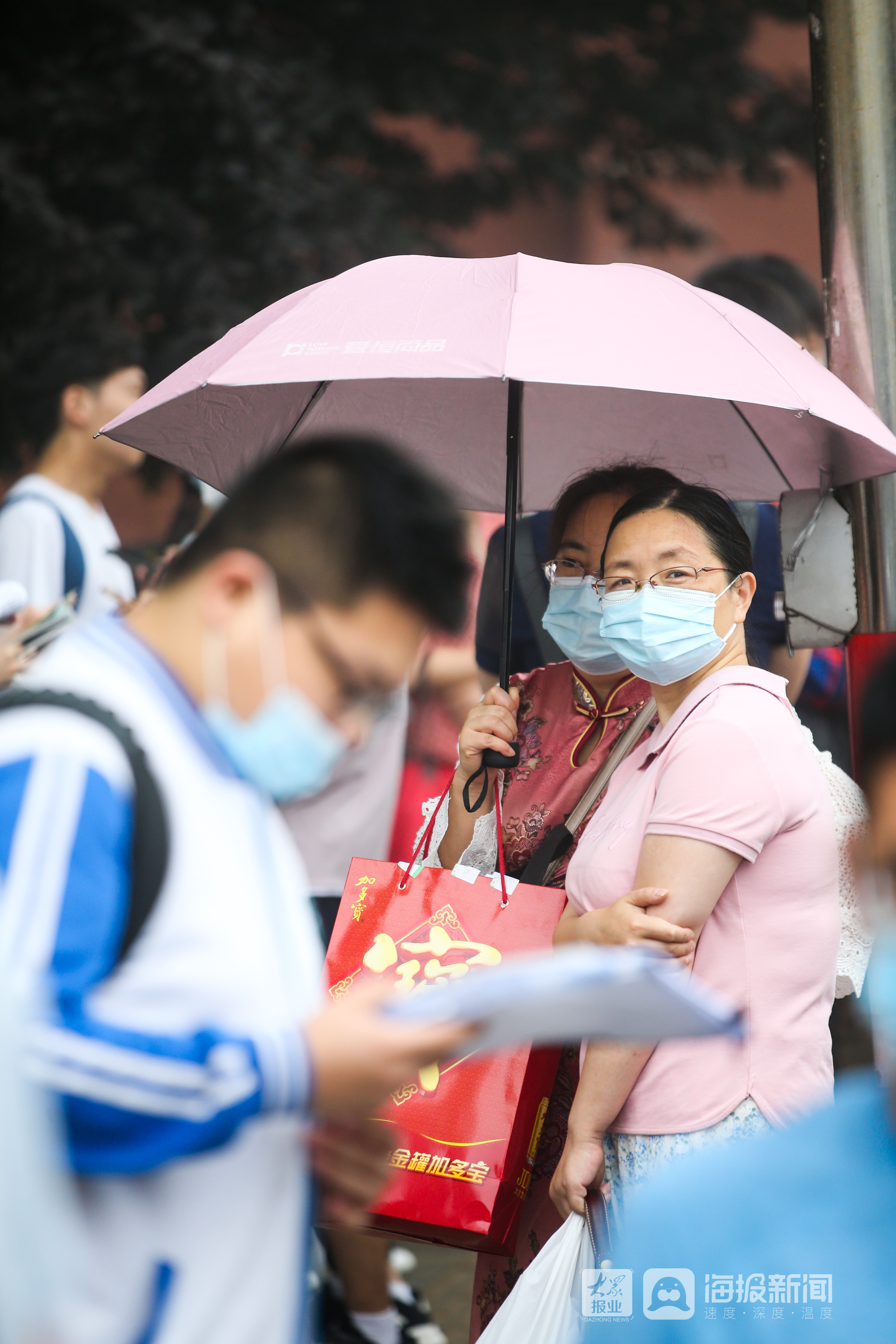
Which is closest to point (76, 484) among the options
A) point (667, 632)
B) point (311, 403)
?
point (311, 403)

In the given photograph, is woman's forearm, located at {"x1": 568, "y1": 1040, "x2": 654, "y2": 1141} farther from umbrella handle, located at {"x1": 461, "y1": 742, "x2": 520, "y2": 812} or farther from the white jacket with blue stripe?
the white jacket with blue stripe

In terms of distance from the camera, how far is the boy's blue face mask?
132cm

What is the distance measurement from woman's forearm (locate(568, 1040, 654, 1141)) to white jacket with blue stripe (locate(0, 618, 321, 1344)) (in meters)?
0.93

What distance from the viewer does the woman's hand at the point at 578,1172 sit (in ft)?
7.23

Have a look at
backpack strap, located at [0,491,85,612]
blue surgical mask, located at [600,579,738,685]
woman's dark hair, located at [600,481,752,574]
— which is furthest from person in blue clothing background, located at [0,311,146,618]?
blue surgical mask, located at [600,579,738,685]

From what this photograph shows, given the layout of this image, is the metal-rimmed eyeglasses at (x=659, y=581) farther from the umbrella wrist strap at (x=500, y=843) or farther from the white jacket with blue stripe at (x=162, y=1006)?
the white jacket with blue stripe at (x=162, y=1006)

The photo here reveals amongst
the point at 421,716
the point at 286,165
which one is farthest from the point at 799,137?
the point at 421,716

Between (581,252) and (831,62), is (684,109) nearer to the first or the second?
(581,252)

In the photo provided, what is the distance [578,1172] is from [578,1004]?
1.19m

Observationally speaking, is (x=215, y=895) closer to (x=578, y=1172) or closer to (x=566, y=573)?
(x=578, y=1172)

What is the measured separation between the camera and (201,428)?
123 inches

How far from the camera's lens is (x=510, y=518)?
2.85m

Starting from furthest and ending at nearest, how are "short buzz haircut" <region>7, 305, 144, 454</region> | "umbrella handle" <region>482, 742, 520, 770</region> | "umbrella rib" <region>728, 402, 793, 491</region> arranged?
1. "short buzz haircut" <region>7, 305, 144, 454</region>
2. "umbrella rib" <region>728, 402, 793, 491</region>
3. "umbrella handle" <region>482, 742, 520, 770</region>
